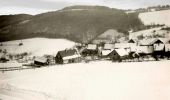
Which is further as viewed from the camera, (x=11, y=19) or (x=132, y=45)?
(x=11, y=19)

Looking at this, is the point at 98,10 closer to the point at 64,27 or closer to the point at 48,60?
the point at 64,27

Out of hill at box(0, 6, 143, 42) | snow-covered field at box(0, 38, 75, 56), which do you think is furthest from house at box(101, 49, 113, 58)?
snow-covered field at box(0, 38, 75, 56)

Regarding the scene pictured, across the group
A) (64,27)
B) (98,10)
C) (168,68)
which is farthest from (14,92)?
(168,68)

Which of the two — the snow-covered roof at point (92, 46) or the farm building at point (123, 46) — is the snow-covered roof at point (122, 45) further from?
the snow-covered roof at point (92, 46)

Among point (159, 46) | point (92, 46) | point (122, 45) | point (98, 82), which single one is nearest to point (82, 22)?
point (92, 46)

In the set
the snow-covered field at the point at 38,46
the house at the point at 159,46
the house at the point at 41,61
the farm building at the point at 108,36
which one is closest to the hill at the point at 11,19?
the snow-covered field at the point at 38,46

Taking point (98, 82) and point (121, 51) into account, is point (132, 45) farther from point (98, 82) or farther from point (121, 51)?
point (98, 82)
